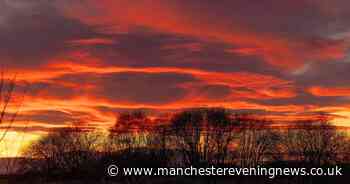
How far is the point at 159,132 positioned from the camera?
210 feet

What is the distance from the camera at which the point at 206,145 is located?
64000mm

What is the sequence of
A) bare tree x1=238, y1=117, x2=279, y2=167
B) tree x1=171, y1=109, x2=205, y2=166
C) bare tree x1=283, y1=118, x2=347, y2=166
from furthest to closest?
tree x1=171, y1=109, x2=205, y2=166 → bare tree x1=238, y1=117, x2=279, y2=167 → bare tree x1=283, y1=118, x2=347, y2=166

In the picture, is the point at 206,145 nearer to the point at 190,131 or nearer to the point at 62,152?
the point at 190,131

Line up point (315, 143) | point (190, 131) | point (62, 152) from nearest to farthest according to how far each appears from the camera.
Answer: point (315, 143)
point (190, 131)
point (62, 152)

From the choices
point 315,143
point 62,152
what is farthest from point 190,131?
point 62,152

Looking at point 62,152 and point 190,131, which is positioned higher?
point 190,131

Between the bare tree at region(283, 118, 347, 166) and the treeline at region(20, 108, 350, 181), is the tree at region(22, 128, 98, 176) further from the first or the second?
the bare tree at region(283, 118, 347, 166)

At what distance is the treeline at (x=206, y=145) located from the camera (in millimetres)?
58875

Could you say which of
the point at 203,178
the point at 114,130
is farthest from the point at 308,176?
the point at 114,130

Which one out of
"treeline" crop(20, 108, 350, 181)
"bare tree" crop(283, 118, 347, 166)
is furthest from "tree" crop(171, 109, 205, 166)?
"bare tree" crop(283, 118, 347, 166)

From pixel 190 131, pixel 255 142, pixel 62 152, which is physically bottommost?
pixel 62 152

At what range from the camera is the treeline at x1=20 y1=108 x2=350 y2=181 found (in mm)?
58875

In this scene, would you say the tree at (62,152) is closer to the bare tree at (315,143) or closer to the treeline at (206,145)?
the treeline at (206,145)

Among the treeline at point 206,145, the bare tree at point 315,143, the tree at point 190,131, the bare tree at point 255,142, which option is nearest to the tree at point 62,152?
the treeline at point 206,145
